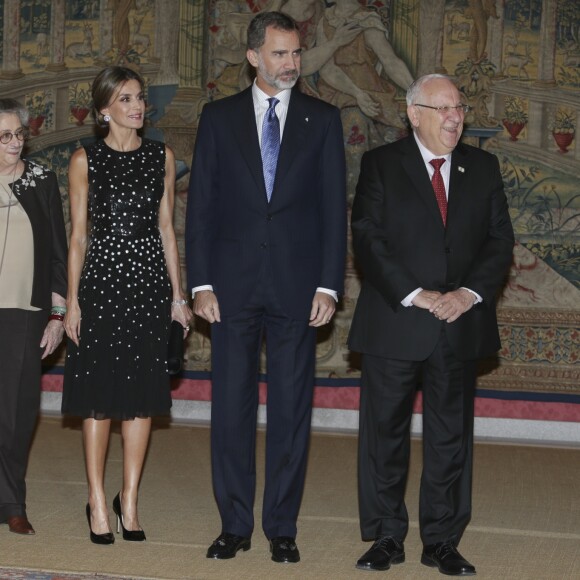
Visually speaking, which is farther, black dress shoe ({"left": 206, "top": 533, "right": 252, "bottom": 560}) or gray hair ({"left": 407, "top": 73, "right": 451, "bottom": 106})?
black dress shoe ({"left": 206, "top": 533, "right": 252, "bottom": 560})

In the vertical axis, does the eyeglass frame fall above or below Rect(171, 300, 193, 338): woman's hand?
above

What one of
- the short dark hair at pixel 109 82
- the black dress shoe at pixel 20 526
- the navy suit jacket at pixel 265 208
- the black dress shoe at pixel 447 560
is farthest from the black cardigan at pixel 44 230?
the black dress shoe at pixel 447 560

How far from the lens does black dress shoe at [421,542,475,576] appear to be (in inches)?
173

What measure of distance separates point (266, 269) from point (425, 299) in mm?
610

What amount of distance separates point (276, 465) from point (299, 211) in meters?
0.97

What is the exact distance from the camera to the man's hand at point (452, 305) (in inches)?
170

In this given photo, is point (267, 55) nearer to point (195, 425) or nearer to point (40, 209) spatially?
point (40, 209)

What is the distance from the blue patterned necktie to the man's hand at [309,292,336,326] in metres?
0.43

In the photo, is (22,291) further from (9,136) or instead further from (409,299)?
(409,299)

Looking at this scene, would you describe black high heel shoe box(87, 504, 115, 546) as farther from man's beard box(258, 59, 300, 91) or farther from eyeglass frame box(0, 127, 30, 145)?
man's beard box(258, 59, 300, 91)

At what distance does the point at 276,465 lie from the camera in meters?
4.54

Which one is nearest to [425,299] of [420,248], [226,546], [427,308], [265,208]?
[427,308]

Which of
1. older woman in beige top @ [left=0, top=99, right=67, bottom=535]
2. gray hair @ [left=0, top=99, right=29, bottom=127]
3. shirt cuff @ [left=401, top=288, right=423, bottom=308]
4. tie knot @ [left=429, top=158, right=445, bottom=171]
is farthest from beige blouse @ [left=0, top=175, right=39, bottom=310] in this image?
tie knot @ [left=429, top=158, right=445, bottom=171]

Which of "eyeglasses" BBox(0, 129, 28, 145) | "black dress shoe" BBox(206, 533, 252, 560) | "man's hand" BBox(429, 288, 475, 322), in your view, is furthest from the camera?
"eyeglasses" BBox(0, 129, 28, 145)
